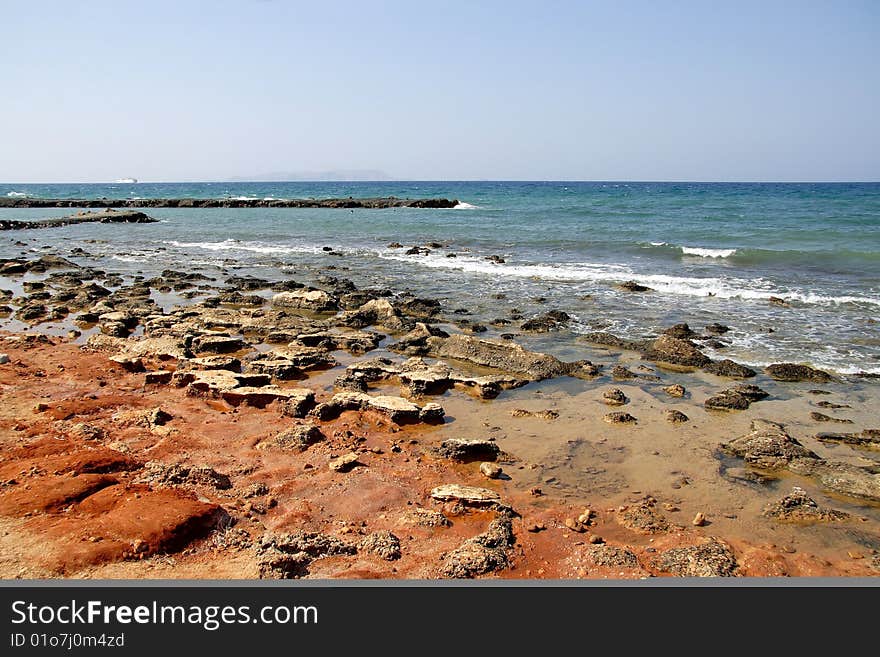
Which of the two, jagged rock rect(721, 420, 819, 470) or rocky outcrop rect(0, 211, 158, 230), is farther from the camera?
rocky outcrop rect(0, 211, 158, 230)

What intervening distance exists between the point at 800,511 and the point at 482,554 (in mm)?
3378

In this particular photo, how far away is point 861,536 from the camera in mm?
5246

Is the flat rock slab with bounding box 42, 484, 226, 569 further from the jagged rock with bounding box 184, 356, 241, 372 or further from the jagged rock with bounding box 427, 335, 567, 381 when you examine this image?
the jagged rock with bounding box 427, 335, 567, 381

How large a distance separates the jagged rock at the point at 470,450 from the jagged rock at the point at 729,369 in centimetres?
514

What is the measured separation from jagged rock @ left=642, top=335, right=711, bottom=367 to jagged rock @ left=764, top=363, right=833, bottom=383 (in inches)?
41.3

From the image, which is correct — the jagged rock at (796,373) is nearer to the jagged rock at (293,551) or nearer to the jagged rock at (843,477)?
the jagged rock at (843,477)

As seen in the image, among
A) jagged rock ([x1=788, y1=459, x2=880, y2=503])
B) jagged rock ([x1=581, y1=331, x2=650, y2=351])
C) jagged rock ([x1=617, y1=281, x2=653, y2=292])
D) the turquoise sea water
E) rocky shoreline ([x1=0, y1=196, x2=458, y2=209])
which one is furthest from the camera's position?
rocky shoreline ([x1=0, y1=196, x2=458, y2=209])

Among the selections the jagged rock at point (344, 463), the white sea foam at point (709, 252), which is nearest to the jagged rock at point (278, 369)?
the jagged rock at point (344, 463)

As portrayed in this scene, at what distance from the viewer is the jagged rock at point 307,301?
47.1 feet

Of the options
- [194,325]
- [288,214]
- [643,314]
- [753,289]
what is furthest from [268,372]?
[288,214]

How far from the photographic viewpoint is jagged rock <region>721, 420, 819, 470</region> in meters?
6.52

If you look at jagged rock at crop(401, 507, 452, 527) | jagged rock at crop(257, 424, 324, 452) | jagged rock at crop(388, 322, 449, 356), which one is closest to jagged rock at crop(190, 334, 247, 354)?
jagged rock at crop(388, 322, 449, 356)

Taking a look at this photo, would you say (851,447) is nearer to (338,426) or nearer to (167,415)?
(338,426)

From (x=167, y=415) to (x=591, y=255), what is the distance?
20.4 meters
